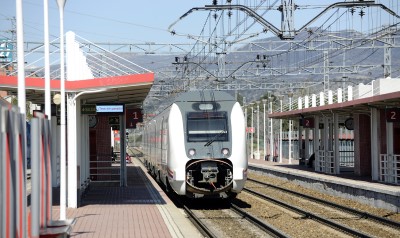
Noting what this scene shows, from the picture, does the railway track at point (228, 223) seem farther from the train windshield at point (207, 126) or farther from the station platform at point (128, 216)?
the train windshield at point (207, 126)

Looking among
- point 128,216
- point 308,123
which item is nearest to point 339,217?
point 128,216

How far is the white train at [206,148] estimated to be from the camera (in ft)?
64.1

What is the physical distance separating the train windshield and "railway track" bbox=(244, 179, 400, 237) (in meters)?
3.09

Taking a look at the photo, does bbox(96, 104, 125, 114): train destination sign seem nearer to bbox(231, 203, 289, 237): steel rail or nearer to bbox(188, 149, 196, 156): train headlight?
bbox(188, 149, 196, 156): train headlight

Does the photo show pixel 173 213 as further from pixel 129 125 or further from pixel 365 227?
pixel 129 125

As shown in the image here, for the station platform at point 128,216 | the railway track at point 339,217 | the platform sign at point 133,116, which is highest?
the platform sign at point 133,116

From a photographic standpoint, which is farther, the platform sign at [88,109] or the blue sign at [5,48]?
the blue sign at [5,48]

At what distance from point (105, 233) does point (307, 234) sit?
443cm

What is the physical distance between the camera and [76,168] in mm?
18391

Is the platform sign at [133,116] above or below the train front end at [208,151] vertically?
above

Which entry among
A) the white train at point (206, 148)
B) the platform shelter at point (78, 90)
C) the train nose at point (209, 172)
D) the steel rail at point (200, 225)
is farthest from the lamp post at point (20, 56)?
the train nose at point (209, 172)

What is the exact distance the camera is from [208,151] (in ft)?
64.7

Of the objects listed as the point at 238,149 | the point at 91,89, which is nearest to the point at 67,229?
the point at 91,89

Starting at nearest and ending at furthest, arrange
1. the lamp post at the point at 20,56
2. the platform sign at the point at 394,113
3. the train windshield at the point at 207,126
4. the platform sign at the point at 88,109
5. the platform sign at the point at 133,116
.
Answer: the lamp post at the point at 20,56, the train windshield at the point at 207,126, the platform sign at the point at 88,109, the platform sign at the point at 394,113, the platform sign at the point at 133,116
